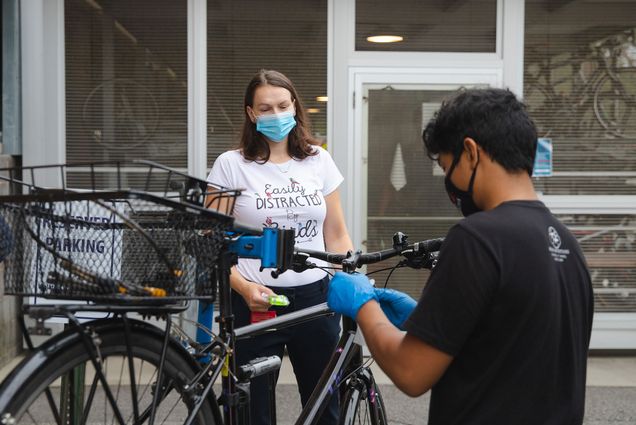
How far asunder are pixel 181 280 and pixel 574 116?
5.65m

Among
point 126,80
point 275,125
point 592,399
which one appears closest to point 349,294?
point 275,125

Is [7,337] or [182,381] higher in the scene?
[182,381]

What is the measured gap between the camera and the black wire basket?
2.04 m

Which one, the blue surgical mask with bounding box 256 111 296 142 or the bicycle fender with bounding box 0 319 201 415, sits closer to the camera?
the bicycle fender with bounding box 0 319 201 415

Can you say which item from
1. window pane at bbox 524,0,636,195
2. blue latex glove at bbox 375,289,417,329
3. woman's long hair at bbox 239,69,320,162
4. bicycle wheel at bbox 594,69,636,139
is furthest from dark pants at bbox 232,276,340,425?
bicycle wheel at bbox 594,69,636,139

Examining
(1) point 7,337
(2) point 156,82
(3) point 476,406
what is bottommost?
(1) point 7,337

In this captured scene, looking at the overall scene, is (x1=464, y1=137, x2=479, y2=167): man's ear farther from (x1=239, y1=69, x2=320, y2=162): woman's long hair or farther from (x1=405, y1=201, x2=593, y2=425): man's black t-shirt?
(x1=239, y1=69, x2=320, y2=162): woman's long hair

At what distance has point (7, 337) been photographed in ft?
21.4

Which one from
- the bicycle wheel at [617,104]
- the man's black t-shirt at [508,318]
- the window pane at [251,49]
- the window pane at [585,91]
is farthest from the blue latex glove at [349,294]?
the bicycle wheel at [617,104]

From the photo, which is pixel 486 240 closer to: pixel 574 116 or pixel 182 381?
pixel 182 381

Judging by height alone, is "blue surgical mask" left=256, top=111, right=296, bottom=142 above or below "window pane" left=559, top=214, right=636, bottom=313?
above

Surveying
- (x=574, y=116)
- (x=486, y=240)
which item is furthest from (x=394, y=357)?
(x=574, y=116)

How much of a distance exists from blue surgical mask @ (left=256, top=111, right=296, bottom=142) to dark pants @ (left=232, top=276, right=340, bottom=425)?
58cm

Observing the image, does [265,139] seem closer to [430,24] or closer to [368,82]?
[368,82]
